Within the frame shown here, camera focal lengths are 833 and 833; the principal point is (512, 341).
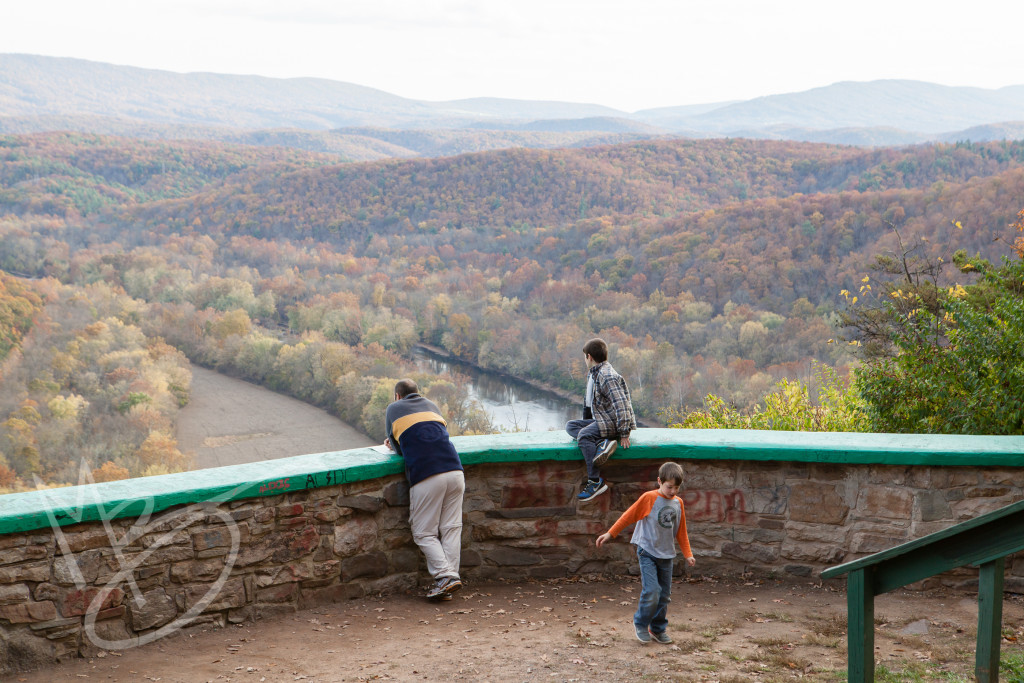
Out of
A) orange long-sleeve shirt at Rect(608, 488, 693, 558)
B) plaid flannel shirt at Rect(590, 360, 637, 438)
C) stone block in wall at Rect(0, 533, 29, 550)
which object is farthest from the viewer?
plaid flannel shirt at Rect(590, 360, 637, 438)

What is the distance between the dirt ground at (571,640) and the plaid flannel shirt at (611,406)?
2.76ft

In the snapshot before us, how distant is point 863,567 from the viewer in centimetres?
254

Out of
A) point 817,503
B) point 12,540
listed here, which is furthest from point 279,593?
point 817,503

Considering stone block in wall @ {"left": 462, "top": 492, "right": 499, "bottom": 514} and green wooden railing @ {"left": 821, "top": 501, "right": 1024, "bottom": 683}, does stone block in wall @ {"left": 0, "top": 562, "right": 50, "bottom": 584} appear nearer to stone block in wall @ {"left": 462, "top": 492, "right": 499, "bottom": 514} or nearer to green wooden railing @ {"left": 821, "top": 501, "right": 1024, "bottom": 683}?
stone block in wall @ {"left": 462, "top": 492, "right": 499, "bottom": 514}

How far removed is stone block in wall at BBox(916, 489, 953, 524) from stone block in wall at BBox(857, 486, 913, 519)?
47 millimetres

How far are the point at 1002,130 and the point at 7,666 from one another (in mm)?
119618

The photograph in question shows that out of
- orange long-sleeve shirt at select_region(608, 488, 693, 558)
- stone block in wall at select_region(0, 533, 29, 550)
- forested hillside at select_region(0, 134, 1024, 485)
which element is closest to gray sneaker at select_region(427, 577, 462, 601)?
orange long-sleeve shirt at select_region(608, 488, 693, 558)

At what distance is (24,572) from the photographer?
3336mm

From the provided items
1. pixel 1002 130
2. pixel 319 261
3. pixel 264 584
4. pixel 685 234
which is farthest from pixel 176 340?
pixel 1002 130

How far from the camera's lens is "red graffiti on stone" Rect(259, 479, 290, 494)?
380cm

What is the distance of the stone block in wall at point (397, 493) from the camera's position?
4207 millimetres

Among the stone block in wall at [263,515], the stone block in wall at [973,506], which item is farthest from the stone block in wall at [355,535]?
the stone block in wall at [973,506]

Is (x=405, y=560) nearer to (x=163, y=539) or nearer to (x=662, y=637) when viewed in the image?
(x=163, y=539)

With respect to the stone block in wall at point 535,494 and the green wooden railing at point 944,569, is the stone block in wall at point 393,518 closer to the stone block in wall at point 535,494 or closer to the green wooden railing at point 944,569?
the stone block in wall at point 535,494
